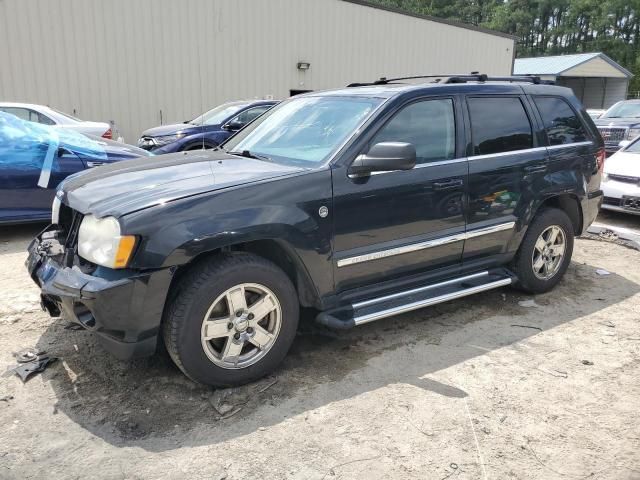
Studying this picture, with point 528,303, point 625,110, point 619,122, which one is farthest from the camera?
point 625,110

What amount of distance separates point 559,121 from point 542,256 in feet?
3.96

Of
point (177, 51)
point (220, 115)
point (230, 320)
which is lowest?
point (230, 320)

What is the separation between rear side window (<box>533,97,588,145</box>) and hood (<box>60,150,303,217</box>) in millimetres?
2522

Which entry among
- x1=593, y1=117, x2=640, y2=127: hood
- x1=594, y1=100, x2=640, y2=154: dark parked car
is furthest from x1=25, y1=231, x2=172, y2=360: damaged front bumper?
x1=593, y1=117, x2=640, y2=127: hood

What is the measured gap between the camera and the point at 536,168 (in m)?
4.44

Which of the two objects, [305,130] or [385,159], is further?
[305,130]

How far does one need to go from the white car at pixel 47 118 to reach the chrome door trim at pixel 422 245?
24.3 feet

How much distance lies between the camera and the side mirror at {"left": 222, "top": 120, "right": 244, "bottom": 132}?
1027cm

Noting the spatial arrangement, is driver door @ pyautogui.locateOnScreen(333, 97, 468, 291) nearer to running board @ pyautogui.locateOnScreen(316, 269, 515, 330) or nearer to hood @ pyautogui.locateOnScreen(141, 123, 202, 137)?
running board @ pyautogui.locateOnScreen(316, 269, 515, 330)

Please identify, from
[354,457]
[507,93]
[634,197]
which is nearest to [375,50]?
[634,197]

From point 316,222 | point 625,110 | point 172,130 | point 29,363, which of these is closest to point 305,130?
point 316,222

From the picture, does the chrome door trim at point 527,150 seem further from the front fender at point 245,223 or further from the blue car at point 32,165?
the blue car at point 32,165

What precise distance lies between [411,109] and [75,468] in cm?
298

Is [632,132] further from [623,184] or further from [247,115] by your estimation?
[247,115]
